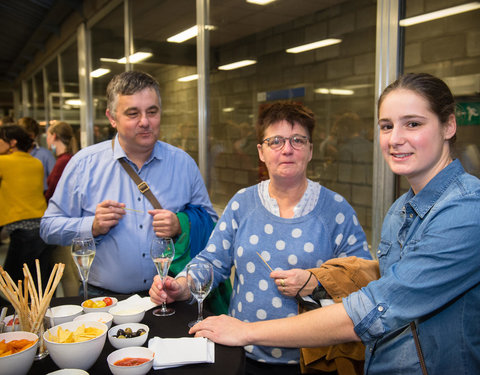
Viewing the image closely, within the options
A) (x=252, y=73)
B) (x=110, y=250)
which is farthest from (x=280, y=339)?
(x=252, y=73)

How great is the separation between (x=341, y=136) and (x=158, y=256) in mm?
1821

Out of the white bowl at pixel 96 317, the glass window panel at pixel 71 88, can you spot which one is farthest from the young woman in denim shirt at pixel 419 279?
the glass window panel at pixel 71 88

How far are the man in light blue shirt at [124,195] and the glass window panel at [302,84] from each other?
1163 millimetres

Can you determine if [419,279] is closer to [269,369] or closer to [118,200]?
[269,369]

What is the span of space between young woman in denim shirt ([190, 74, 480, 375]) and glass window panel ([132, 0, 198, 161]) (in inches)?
119

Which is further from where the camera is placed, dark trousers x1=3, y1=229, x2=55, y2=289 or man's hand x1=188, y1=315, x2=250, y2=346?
dark trousers x1=3, y1=229, x2=55, y2=289

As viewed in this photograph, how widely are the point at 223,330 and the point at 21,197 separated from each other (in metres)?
3.68

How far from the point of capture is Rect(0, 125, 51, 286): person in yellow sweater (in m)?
4.00

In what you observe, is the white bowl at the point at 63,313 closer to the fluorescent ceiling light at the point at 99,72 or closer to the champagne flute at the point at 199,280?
the champagne flute at the point at 199,280

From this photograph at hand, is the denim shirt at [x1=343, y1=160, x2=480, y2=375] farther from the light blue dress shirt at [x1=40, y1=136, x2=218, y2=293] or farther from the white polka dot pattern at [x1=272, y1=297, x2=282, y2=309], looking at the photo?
the light blue dress shirt at [x1=40, y1=136, x2=218, y2=293]

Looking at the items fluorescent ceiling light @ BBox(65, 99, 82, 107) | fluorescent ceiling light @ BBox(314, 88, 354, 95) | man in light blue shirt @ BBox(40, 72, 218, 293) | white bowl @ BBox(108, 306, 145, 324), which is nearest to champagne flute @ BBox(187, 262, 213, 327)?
white bowl @ BBox(108, 306, 145, 324)

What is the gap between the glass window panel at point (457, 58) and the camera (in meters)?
1.90

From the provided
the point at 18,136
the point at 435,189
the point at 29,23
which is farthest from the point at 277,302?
the point at 29,23

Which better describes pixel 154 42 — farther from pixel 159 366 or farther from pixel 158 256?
pixel 159 366
